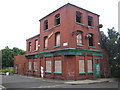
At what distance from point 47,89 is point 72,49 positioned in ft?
22.1

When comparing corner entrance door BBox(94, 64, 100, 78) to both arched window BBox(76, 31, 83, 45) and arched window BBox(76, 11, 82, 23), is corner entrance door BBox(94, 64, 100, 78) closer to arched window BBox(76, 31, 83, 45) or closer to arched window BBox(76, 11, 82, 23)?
arched window BBox(76, 31, 83, 45)

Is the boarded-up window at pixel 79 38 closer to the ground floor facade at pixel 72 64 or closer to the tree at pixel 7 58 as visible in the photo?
the ground floor facade at pixel 72 64

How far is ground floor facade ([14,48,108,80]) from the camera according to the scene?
16.2 metres

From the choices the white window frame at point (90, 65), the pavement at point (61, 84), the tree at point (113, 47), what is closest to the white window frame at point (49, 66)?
the pavement at point (61, 84)

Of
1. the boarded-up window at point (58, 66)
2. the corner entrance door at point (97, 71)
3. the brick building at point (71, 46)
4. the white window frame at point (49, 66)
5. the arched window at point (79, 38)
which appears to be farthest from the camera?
the white window frame at point (49, 66)

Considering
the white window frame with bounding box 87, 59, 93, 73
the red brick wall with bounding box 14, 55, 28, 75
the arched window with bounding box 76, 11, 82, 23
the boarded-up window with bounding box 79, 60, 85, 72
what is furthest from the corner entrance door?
the red brick wall with bounding box 14, 55, 28, 75

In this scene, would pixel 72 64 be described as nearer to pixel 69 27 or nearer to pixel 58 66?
pixel 58 66

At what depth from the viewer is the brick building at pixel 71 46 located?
54.0 feet

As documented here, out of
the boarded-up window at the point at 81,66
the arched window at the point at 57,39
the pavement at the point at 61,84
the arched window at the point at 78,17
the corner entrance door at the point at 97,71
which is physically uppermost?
the arched window at the point at 78,17

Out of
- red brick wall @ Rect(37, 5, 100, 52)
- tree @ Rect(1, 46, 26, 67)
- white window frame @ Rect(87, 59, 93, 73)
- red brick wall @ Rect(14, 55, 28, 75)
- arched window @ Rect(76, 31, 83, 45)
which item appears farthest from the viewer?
tree @ Rect(1, 46, 26, 67)

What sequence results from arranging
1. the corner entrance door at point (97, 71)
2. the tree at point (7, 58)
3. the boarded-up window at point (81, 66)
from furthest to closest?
the tree at point (7, 58)
the corner entrance door at point (97, 71)
the boarded-up window at point (81, 66)

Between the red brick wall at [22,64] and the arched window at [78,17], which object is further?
the red brick wall at [22,64]

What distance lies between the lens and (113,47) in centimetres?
1903

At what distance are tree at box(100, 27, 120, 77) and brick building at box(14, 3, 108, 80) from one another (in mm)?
884
